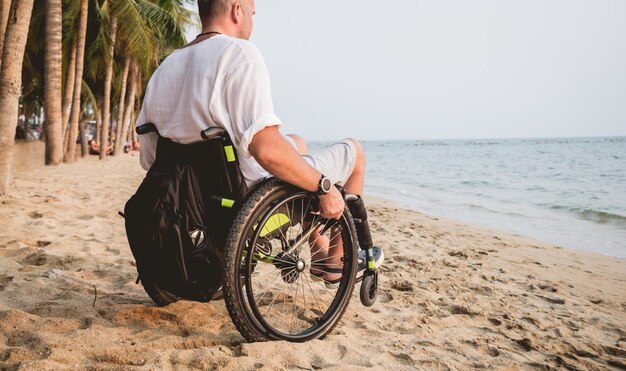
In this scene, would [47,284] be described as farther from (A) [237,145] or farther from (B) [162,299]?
(A) [237,145]

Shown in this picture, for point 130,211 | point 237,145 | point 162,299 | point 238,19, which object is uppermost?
point 238,19

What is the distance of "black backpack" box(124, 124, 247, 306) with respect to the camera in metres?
1.83

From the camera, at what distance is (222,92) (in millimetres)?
1827

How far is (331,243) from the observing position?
246 centimetres

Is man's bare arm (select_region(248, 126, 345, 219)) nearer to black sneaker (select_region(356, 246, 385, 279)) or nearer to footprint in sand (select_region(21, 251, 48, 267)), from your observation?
black sneaker (select_region(356, 246, 385, 279))

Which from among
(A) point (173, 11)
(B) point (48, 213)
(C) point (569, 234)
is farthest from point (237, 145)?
(A) point (173, 11)

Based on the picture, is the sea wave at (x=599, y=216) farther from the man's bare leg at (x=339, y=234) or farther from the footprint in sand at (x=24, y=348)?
the footprint in sand at (x=24, y=348)

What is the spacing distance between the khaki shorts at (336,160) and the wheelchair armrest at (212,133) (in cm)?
52

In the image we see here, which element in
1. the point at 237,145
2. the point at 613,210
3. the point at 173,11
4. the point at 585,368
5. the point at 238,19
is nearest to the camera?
the point at 237,145

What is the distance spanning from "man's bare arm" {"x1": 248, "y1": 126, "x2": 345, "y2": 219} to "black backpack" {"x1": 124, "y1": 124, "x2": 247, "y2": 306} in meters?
Answer: 0.13

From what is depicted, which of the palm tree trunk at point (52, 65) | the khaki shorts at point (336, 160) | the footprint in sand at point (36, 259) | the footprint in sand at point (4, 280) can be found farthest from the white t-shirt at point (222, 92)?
the palm tree trunk at point (52, 65)

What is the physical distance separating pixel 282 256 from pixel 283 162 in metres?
0.48

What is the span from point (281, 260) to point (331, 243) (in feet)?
1.57

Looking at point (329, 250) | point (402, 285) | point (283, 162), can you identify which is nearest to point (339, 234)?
point (329, 250)
